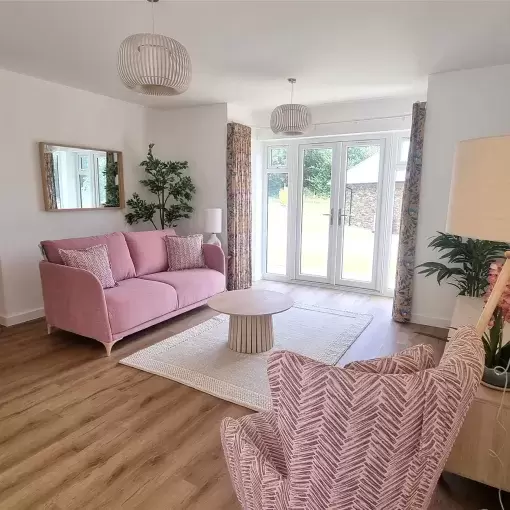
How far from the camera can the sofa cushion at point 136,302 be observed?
120 inches

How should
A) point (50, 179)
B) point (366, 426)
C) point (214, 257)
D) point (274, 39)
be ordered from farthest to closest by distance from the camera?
point (214, 257) → point (50, 179) → point (274, 39) → point (366, 426)

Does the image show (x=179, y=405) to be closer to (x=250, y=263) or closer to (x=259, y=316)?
(x=259, y=316)

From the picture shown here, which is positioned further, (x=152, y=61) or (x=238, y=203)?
(x=238, y=203)

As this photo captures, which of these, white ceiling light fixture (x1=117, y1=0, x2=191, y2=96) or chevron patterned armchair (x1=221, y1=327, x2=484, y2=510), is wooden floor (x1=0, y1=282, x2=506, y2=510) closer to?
chevron patterned armchair (x1=221, y1=327, x2=484, y2=510)

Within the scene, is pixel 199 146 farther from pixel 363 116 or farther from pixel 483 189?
pixel 483 189

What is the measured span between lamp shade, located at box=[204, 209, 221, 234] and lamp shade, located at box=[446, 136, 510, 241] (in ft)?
12.1

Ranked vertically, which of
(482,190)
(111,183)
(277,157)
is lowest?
(482,190)

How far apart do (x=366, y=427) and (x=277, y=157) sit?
196 inches

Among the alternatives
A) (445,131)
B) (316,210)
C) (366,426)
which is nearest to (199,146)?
(316,210)

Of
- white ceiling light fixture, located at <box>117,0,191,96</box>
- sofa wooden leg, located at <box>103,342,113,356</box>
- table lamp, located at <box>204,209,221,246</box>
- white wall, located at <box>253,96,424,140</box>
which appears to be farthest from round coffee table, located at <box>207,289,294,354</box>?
white wall, located at <box>253,96,424,140</box>

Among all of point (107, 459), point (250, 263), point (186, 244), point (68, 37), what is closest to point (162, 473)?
point (107, 459)

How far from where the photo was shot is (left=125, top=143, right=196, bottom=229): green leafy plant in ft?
15.7

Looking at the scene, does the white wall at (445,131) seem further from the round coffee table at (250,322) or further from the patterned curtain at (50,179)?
the patterned curtain at (50,179)

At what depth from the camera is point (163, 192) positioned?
4965 mm
